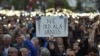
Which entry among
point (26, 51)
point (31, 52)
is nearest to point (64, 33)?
point (31, 52)

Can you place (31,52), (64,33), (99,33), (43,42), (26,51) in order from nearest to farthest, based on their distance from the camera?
(26,51) → (31,52) → (64,33) → (43,42) → (99,33)

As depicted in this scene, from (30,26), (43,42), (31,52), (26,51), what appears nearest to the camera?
(26,51)

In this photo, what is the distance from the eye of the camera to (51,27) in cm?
1411

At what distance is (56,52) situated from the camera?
13891 mm

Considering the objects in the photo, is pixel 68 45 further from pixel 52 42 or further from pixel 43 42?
pixel 52 42

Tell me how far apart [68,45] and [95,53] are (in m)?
2.16

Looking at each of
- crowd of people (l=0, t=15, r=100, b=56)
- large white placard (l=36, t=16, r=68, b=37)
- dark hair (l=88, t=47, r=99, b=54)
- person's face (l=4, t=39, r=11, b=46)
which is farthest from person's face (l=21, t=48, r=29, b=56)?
dark hair (l=88, t=47, r=99, b=54)

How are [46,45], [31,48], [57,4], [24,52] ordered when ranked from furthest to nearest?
[57,4] → [46,45] → [31,48] → [24,52]

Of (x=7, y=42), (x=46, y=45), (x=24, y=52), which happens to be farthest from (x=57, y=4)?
(x=24, y=52)

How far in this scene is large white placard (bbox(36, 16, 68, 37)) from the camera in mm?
14012

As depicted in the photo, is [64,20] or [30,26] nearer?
[64,20]

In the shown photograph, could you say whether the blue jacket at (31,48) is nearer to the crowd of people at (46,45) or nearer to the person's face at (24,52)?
the crowd of people at (46,45)

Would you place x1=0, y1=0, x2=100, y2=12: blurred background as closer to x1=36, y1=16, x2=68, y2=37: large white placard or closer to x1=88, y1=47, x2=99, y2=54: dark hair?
x1=36, y1=16, x2=68, y2=37: large white placard

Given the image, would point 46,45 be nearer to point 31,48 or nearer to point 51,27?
point 51,27
